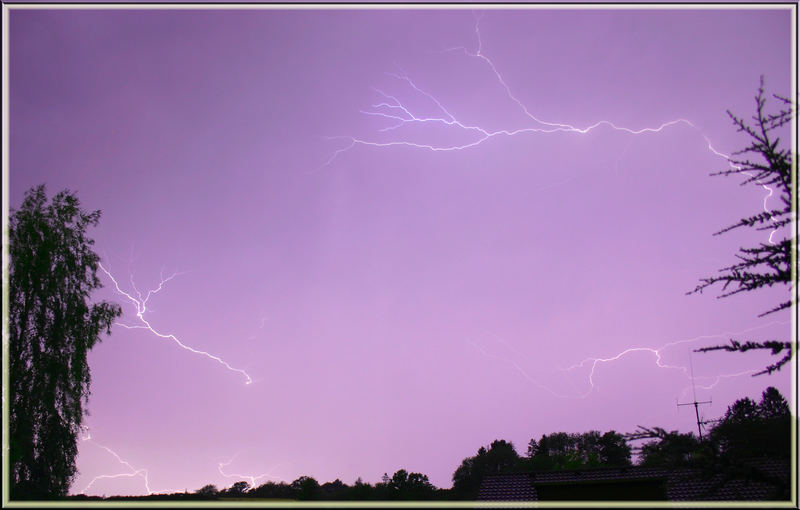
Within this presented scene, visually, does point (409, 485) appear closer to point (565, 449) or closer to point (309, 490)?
point (309, 490)

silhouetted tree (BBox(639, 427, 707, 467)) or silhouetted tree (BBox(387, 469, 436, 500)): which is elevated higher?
silhouetted tree (BBox(639, 427, 707, 467))

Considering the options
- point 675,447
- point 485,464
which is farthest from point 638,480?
point 485,464

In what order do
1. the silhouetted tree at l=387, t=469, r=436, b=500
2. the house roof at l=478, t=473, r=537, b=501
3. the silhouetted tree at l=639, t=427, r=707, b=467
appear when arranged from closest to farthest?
the silhouetted tree at l=639, t=427, r=707, b=467, the house roof at l=478, t=473, r=537, b=501, the silhouetted tree at l=387, t=469, r=436, b=500

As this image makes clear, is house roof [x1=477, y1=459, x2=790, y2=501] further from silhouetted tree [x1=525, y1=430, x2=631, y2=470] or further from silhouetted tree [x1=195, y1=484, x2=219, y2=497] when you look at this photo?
silhouetted tree [x1=525, y1=430, x2=631, y2=470]

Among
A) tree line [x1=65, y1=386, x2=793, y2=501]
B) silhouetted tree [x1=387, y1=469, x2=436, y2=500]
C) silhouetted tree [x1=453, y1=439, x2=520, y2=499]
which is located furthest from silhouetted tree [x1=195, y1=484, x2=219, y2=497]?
silhouetted tree [x1=453, y1=439, x2=520, y2=499]

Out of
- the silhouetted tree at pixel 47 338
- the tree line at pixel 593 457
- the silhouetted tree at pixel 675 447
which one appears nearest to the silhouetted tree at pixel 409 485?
the tree line at pixel 593 457
